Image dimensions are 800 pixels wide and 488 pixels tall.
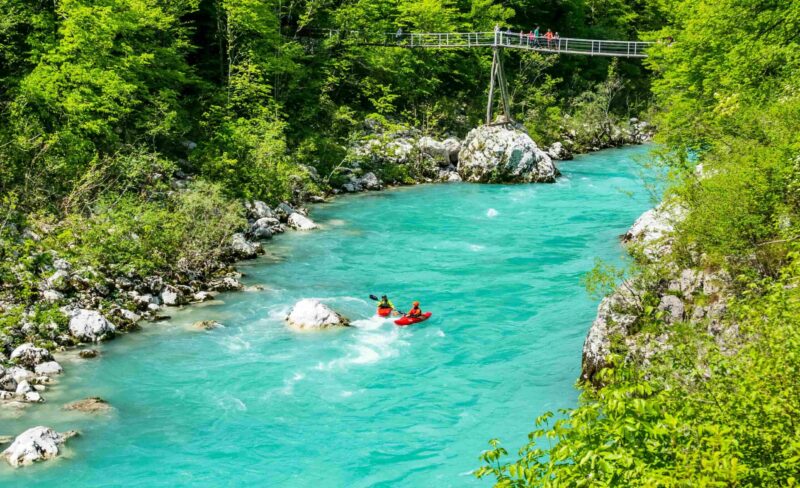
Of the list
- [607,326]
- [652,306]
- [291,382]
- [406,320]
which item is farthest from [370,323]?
[652,306]

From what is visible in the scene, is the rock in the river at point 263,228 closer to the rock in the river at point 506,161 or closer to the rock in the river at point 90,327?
the rock in the river at point 90,327

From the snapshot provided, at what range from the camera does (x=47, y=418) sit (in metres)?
13.6

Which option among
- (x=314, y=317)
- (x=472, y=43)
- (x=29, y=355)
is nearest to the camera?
(x=29, y=355)

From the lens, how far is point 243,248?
25.1 meters

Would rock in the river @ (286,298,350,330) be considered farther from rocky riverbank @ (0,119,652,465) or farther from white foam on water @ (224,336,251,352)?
white foam on water @ (224,336,251,352)

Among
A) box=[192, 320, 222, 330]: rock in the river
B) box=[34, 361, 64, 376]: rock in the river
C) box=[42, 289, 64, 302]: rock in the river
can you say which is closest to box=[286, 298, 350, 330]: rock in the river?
box=[192, 320, 222, 330]: rock in the river

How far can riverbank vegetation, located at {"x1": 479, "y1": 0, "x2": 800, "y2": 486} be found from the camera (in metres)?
5.30

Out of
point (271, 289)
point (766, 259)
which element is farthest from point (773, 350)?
point (271, 289)

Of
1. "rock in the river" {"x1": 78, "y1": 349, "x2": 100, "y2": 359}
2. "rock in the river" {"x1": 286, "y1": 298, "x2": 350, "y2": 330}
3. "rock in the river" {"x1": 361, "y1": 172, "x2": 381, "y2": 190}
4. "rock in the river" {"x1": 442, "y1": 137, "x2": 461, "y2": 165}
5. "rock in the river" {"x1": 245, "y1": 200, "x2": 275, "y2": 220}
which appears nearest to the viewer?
"rock in the river" {"x1": 78, "y1": 349, "x2": 100, "y2": 359}

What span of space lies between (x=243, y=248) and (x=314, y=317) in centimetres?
738

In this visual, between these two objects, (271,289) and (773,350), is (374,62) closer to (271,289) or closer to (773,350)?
(271,289)

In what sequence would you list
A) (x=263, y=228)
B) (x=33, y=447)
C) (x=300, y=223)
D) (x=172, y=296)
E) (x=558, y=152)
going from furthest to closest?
(x=558, y=152) → (x=300, y=223) → (x=263, y=228) → (x=172, y=296) → (x=33, y=447)

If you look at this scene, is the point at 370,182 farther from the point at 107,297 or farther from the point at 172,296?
the point at 107,297

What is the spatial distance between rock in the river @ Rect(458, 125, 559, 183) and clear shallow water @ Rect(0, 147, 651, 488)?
42.0 ft
